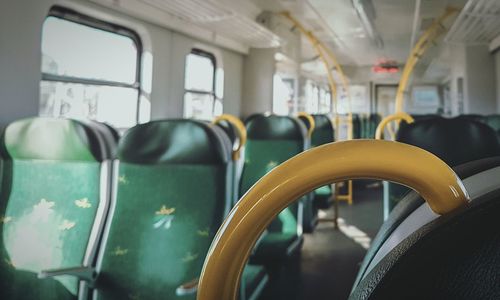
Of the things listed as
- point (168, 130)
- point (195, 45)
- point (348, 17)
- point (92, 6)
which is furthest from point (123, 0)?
point (348, 17)

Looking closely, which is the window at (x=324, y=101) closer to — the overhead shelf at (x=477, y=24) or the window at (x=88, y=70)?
the overhead shelf at (x=477, y=24)

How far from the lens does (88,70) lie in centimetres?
292

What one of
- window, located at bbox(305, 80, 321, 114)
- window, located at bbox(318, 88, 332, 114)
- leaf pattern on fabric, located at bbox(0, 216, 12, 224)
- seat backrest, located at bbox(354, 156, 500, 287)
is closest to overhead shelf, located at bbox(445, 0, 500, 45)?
seat backrest, located at bbox(354, 156, 500, 287)

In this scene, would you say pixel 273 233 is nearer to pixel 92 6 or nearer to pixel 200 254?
pixel 200 254

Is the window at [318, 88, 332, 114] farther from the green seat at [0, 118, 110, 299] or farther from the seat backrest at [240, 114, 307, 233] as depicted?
the green seat at [0, 118, 110, 299]

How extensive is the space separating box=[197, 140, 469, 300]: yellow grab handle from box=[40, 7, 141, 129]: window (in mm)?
2721

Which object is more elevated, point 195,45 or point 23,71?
point 195,45

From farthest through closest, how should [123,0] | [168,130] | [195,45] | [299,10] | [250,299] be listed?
[299,10] → [195,45] → [123,0] → [250,299] → [168,130]

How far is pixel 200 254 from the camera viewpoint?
4.51ft

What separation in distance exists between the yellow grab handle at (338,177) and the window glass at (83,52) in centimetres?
276

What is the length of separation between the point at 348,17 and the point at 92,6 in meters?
3.96

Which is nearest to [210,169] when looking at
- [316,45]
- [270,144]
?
[270,144]

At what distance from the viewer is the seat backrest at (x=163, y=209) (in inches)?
53.7

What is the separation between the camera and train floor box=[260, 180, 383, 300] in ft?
8.48
